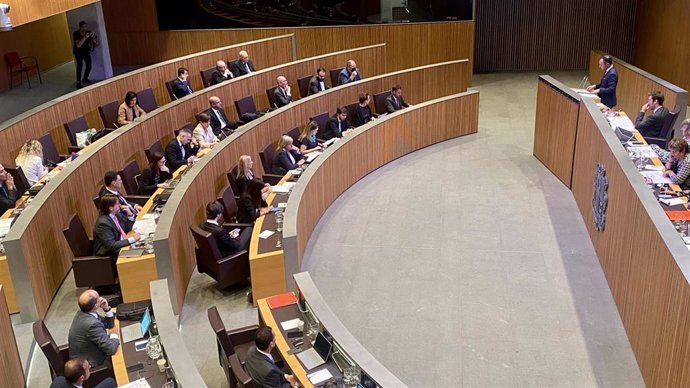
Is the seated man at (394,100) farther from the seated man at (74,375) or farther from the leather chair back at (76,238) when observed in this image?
the seated man at (74,375)

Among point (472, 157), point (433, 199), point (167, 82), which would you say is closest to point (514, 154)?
point (472, 157)

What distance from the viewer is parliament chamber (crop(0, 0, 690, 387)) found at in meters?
5.09

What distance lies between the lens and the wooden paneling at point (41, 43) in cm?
1416

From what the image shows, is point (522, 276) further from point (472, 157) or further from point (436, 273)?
point (472, 157)

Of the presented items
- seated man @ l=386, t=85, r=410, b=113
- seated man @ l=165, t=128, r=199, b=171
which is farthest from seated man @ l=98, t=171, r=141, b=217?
seated man @ l=386, t=85, r=410, b=113

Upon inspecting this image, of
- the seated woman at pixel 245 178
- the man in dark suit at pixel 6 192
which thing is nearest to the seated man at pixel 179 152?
the seated woman at pixel 245 178

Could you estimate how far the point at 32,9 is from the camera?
8.84m

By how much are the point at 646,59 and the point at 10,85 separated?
1377 centimetres

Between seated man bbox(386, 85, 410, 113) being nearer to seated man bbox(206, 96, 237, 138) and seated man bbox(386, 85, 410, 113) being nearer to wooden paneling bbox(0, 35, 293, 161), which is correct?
seated man bbox(206, 96, 237, 138)

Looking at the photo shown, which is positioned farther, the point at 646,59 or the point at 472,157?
the point at 646,59

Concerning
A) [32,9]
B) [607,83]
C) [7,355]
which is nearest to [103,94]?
[32,9]

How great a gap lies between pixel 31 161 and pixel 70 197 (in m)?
1.11

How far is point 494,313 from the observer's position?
21.0 feet

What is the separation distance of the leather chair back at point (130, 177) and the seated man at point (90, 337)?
3.20 metres
